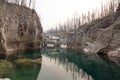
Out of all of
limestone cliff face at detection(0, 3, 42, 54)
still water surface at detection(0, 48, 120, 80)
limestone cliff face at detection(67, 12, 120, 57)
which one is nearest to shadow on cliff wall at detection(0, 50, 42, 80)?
still water surface at detection(0, 48, 120, 80)

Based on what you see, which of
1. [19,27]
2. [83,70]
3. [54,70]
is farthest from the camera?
[19,27]

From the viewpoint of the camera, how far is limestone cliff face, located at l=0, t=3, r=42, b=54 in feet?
188

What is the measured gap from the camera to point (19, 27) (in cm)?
6738

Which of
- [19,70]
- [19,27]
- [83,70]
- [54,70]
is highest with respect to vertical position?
[19,27]

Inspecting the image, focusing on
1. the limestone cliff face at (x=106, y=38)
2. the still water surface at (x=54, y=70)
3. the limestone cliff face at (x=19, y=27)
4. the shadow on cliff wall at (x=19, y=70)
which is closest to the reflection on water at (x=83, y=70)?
the still water surface at (x=54, y=70)

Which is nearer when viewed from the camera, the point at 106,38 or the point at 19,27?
the point at 106,38

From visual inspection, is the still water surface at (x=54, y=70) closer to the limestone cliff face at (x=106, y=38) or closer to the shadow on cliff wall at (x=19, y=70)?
the shadow on cliff wall at (x=19, y=70)

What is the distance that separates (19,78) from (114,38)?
127ft

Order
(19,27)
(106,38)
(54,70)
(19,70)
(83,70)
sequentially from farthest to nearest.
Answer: (19,27)
(106,38)
(83,70)
(54,70)
(19,70)

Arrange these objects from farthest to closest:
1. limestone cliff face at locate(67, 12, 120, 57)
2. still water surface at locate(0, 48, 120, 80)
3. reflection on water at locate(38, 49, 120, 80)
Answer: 1. limestone cliff face at locate(67, 12, 120, 57)
2. reflection on water at locate(38, 49, 120, 80)
3. still water surface at locate(0, 48, 120, 80)

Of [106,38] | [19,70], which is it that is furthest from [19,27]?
[19,70]

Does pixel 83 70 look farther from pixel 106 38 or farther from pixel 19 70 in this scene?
pixel 106 38

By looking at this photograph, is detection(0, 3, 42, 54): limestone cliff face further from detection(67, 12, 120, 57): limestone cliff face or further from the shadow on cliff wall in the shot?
detection(67, 12, 120, 57): limestone cliff face

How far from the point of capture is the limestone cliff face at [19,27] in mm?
57350
